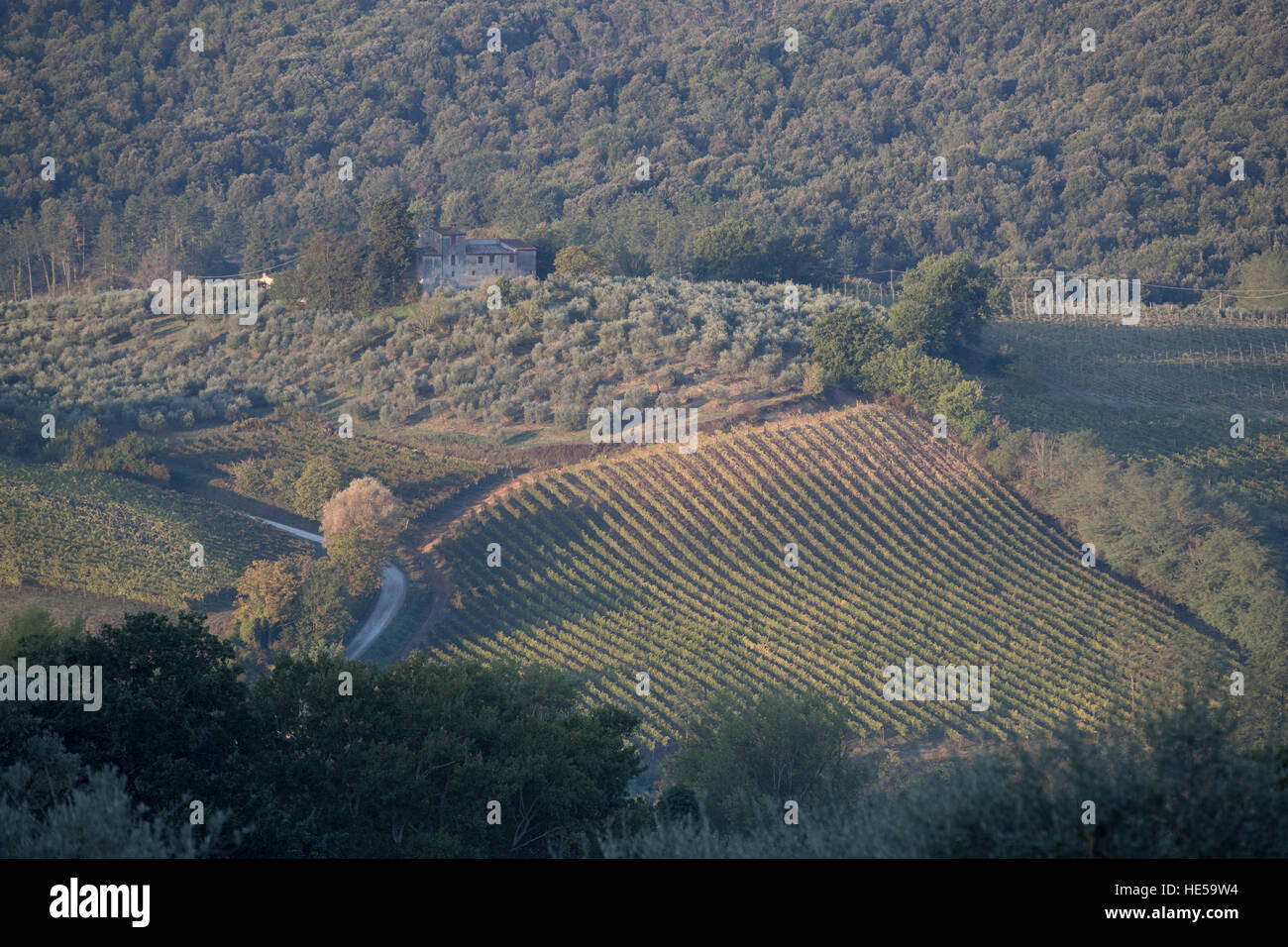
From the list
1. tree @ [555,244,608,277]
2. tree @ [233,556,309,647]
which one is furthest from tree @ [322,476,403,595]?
tree @ [555,244,608,277]

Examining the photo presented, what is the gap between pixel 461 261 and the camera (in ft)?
179

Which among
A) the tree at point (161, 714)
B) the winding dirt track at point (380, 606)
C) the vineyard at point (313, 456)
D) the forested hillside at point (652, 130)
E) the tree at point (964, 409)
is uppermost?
the forested hillside at point (652, 130)

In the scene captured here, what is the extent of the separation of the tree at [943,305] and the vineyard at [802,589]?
842 centimetres

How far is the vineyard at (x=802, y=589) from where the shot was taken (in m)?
30.3

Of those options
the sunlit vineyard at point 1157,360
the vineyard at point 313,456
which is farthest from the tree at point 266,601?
the sunlit vineyard at point 1157,360

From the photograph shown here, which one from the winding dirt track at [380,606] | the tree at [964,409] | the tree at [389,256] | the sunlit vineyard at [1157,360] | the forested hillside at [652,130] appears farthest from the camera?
the forested hillside at [652,130]

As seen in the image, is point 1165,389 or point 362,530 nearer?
point 362,530

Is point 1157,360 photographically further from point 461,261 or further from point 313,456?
point 313,456

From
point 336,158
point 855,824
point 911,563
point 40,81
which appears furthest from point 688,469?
point 40,81

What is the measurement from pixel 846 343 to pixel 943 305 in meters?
7.53

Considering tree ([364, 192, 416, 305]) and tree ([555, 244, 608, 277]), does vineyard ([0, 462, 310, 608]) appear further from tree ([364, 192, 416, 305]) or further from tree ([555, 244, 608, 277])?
tree ([555, 244, 608, 277])

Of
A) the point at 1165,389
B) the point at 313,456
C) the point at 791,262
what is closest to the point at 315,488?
the point at 313,456

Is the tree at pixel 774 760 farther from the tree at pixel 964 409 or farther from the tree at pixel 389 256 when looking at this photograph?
the tree at pixel 389 256
